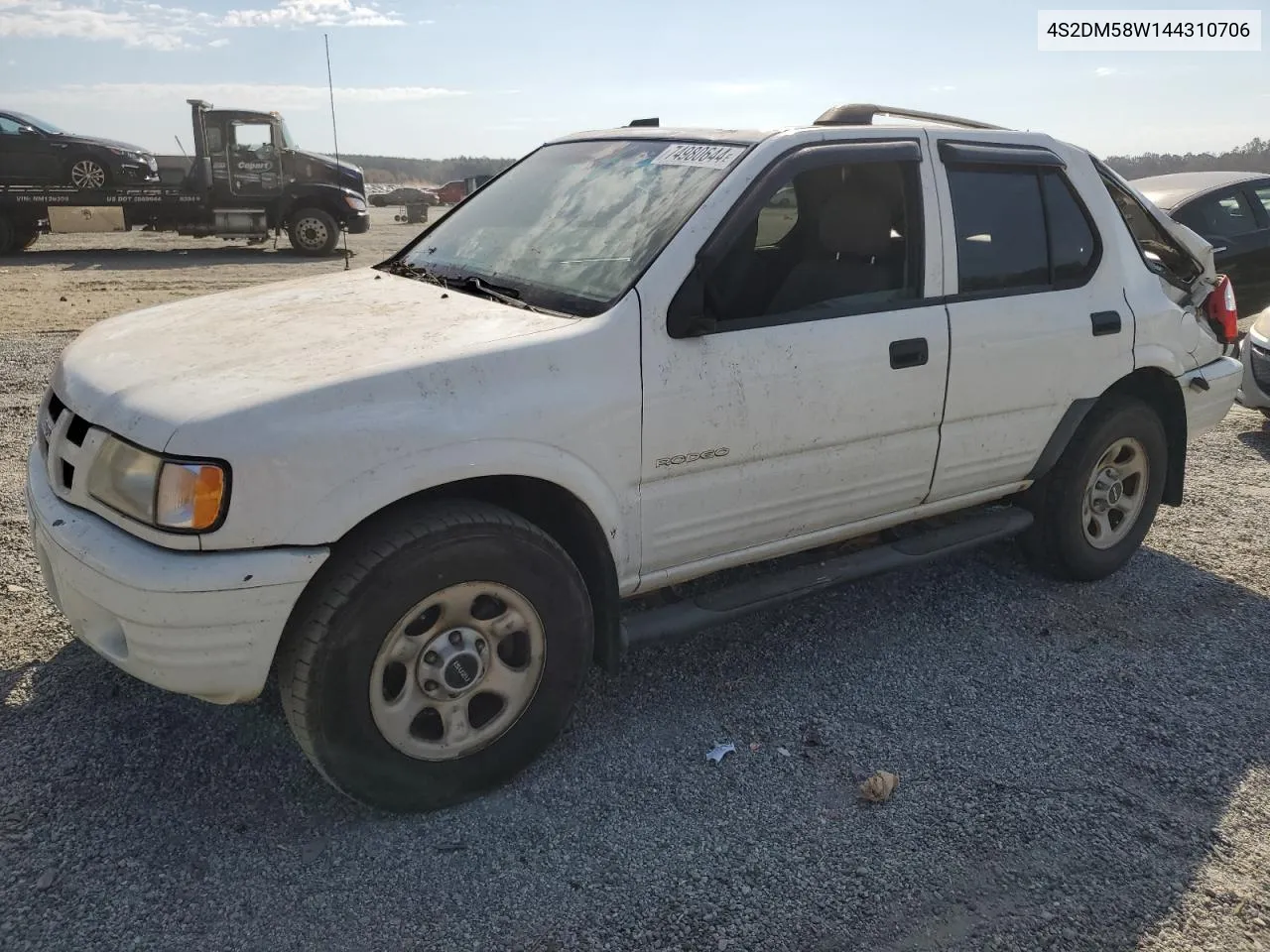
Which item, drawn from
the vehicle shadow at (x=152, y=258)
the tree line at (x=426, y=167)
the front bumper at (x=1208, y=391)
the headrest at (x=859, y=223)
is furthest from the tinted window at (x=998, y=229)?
the tree line at (x=426, y=167)

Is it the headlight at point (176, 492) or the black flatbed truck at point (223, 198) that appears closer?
the headlight at point (176, 492)

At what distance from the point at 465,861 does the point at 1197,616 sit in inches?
129

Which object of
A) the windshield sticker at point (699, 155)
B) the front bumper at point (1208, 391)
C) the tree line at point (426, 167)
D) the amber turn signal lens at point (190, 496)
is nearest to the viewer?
the amber turn signal lens at point (190, 496)

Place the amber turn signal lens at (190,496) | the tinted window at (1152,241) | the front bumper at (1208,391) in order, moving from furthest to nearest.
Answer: the front bumper at (1208,391), the tinted window at (1152,241), the amber turn signal lens at (190,496)

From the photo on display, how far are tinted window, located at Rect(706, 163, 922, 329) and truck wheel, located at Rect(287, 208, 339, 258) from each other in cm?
1723

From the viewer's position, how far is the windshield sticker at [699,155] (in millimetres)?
3361

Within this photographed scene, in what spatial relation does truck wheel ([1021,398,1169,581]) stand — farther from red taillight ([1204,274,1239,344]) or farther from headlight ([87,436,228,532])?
headlight ([87,436,228,532])

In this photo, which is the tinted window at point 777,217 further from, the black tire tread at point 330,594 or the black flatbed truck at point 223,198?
the black flatbed truck at point 223,198

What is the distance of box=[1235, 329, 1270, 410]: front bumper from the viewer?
276 inches

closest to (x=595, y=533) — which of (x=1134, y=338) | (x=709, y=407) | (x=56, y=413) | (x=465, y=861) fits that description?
(x=709, y=407)

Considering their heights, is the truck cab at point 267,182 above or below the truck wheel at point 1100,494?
above

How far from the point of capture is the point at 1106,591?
4.57 metres

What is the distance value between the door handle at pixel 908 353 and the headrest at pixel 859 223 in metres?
0.36

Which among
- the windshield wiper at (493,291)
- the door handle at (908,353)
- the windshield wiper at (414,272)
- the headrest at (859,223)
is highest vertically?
the headrest at (859,223)
